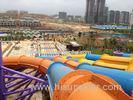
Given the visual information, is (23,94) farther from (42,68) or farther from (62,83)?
(62,83)

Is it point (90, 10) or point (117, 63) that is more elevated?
point (90, 10)

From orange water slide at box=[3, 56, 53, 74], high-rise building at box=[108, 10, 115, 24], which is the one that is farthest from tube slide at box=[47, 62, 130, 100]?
high-rise building at box=[108, 10, 115, 24]

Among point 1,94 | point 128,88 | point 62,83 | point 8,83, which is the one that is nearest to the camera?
point 62,83

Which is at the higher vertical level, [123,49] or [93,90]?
[93,90]

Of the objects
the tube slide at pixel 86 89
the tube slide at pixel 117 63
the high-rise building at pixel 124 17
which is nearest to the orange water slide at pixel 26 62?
the tube slide at pixel 117 63

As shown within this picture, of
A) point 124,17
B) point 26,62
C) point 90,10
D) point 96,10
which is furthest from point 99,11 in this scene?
point 26,62

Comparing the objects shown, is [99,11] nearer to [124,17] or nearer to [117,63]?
[124,17]

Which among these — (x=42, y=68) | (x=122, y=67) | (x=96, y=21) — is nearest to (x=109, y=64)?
(x=122, y=67)

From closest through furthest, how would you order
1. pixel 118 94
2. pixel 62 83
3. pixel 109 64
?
1. pixel 118 94
2. pixel 62 83
3. pixel 109 64
